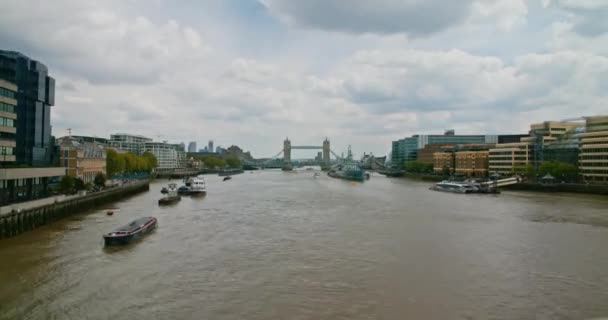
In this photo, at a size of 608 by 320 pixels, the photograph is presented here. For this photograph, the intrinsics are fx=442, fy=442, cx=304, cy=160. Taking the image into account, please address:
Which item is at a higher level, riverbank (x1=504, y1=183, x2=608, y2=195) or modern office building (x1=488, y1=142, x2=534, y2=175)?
modern office building (x1=488, y1=142, x2=534, y2=175)

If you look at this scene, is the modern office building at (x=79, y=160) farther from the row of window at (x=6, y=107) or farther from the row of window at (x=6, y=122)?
the row of window at (x=6, y=107)

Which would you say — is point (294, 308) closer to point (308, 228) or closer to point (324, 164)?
point (308, 228)

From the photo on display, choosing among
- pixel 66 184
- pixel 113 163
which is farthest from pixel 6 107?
pixel 113 163

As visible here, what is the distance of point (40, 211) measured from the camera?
21.6 m

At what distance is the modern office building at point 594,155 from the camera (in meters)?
46.2

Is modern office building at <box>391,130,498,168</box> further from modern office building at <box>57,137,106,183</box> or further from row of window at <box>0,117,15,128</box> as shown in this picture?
row of window at <box>0,117,15,128</box>

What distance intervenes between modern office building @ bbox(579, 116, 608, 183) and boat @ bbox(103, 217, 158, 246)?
1804 inches

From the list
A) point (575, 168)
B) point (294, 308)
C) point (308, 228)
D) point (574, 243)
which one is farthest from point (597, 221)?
point (575, 168)

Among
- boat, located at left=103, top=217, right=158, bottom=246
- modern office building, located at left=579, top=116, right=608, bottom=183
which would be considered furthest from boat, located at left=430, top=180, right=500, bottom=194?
boat, located at left=103, top=217, right=158, bottom=246

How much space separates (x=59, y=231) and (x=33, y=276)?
332 inches

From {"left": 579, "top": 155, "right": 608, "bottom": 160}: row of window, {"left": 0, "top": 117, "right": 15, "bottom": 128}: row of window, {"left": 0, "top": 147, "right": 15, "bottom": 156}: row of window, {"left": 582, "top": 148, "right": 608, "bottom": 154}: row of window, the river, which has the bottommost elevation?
the river

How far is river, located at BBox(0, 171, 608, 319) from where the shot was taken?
10484 millimetres

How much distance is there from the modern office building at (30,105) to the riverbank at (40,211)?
35.7 feet

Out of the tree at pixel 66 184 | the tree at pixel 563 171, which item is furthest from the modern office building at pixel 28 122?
the tree at pixel 563 171
